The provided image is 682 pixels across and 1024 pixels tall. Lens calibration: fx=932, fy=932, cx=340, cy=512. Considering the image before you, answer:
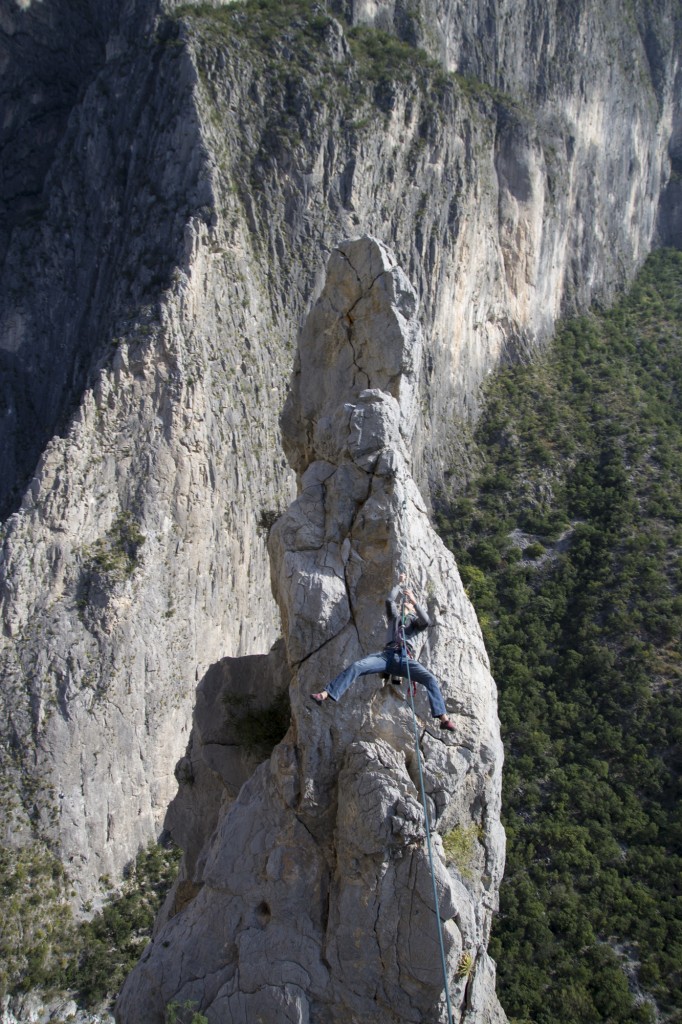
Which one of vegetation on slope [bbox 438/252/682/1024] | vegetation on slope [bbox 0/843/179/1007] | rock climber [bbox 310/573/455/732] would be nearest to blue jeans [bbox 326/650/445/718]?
rock climber [bbox 310/573/455/732]

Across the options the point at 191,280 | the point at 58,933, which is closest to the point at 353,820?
the point at 58,933

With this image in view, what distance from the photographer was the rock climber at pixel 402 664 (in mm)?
12016

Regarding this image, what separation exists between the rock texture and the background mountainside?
21.9m

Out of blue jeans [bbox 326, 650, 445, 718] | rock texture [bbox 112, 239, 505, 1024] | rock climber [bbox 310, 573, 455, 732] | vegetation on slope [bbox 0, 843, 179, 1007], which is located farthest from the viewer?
vegetation on slope [bbox 0, 843, 179, 1007]

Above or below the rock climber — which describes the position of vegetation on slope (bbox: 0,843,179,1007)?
below

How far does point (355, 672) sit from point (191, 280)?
3287cm

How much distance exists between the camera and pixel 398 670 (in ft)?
40.3

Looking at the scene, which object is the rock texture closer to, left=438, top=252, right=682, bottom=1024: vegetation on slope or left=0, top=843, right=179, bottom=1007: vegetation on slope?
left=438, top=252, right=682, bottom=1024: vegetation on slope

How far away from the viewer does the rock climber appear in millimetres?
12016

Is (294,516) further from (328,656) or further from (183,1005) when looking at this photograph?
(183,1005)

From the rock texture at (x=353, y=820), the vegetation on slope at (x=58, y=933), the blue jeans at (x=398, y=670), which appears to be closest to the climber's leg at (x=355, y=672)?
the blue jeans at (x=398, y=670)

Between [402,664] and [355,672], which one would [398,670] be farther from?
[355,672]

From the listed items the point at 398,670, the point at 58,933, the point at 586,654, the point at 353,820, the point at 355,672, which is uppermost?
the point at 586,654

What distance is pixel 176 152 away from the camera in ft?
146
